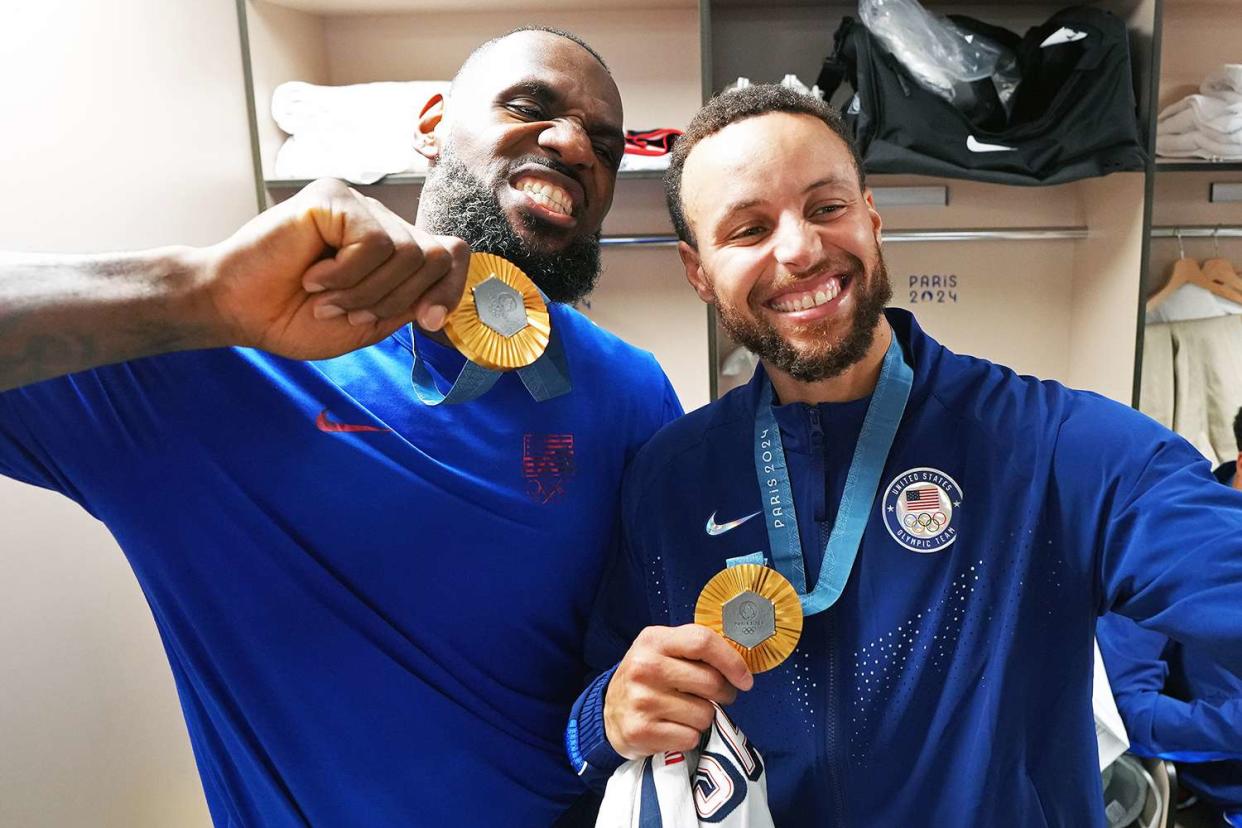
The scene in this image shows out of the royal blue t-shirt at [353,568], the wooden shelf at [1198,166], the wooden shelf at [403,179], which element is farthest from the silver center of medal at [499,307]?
the wooden shelf at [1198,166]

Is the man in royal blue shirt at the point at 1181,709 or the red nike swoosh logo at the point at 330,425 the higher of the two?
the red nike swoosh logo at the point at 330,425

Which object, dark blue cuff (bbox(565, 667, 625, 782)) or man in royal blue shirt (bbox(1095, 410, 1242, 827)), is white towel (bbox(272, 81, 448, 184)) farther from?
man in royal blue shirt (bbox(1095, 410, 1242, 827))

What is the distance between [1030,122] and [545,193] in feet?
5.37

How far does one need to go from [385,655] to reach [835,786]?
0.55 m

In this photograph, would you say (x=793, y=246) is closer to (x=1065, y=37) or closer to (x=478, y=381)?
(x=478, y=381)

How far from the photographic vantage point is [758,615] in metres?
0.94

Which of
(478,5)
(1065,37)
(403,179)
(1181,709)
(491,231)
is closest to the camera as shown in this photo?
(491,231)

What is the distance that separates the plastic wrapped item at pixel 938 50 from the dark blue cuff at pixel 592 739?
1.86 metres

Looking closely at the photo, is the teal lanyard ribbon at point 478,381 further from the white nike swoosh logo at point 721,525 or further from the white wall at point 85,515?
the white wall at point 85,515

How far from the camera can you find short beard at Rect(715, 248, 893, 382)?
41.5 inches

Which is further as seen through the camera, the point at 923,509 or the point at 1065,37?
the point at 1065,37

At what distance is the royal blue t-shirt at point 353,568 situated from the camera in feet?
3.27

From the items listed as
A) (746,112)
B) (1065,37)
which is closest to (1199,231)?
(1065,37)

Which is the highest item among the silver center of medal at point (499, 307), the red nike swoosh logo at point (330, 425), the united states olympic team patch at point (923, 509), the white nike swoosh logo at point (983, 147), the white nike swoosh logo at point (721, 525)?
the white nike swoosh logo at point (983, 147)
